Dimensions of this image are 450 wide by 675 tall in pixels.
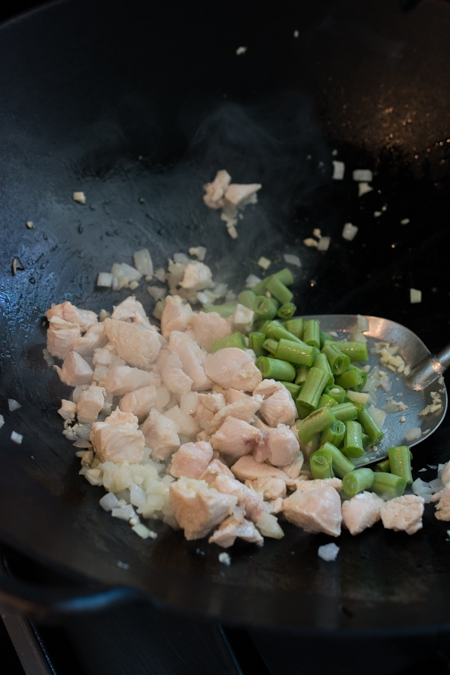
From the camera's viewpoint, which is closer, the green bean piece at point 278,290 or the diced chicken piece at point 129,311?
the diced chicken piece at point 129,311

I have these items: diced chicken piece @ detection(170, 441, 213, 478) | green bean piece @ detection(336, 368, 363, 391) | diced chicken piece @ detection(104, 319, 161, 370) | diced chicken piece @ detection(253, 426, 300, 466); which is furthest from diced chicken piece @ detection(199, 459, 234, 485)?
green bean piece @ detection(336, 368, 363, 391)

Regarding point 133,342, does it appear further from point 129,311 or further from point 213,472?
point 213,472

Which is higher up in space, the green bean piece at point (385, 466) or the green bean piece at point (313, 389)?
the green bean piece at point (313, 389)

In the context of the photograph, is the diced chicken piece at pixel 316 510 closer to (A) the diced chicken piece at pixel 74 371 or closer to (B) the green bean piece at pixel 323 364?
(B) the green bean piece at pixel 323 364

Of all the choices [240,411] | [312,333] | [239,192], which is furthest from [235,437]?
[239,192]

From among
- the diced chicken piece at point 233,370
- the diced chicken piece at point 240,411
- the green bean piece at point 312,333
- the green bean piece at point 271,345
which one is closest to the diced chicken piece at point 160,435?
the diced chicken piece at point 240,411

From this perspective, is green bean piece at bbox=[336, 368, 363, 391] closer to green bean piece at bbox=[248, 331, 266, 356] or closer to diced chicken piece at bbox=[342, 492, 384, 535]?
green bean piece at bbox=[248, 331, 266, 356]
